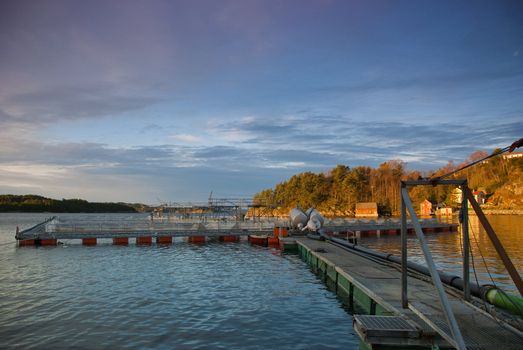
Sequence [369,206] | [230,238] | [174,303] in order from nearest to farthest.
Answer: [174,303]
[230,238]
[369,206]

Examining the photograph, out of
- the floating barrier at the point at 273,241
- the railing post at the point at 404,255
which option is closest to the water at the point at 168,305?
the railing post at the point at 404,255

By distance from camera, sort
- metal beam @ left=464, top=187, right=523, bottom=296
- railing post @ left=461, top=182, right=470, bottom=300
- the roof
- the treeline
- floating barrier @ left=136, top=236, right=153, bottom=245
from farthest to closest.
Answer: the treeline → the roof → floating barrier @ left=136, top=236, right=153, bottom=245 → railing post @ left=461, top=182, right=470, bottom=300 → metal beam @ left=464, top=187, right=523, bottom=296

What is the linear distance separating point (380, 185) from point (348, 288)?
503 ft

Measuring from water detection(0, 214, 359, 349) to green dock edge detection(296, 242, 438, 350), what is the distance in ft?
2.51

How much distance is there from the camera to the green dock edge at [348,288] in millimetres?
14633

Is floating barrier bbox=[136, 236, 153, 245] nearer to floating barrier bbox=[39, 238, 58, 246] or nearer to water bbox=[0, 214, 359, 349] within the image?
floating barrier bbox=[39, 238, 58, 246]

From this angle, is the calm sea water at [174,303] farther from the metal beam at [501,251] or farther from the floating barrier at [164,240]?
the floating barrier at [164,240]

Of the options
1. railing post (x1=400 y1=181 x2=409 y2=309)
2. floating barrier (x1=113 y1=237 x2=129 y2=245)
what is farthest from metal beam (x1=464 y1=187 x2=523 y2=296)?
floating barrier (x1=113 y1=237 x2=129 y2=245)

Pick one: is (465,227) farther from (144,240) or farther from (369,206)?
(369,206)

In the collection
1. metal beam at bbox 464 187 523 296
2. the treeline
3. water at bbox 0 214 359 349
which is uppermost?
the treeline

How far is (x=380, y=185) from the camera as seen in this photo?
550ft

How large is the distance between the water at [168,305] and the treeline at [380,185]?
12605 centimetres

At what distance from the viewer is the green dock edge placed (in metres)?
14.6

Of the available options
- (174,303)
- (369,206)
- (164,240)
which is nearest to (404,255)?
(174,303)
